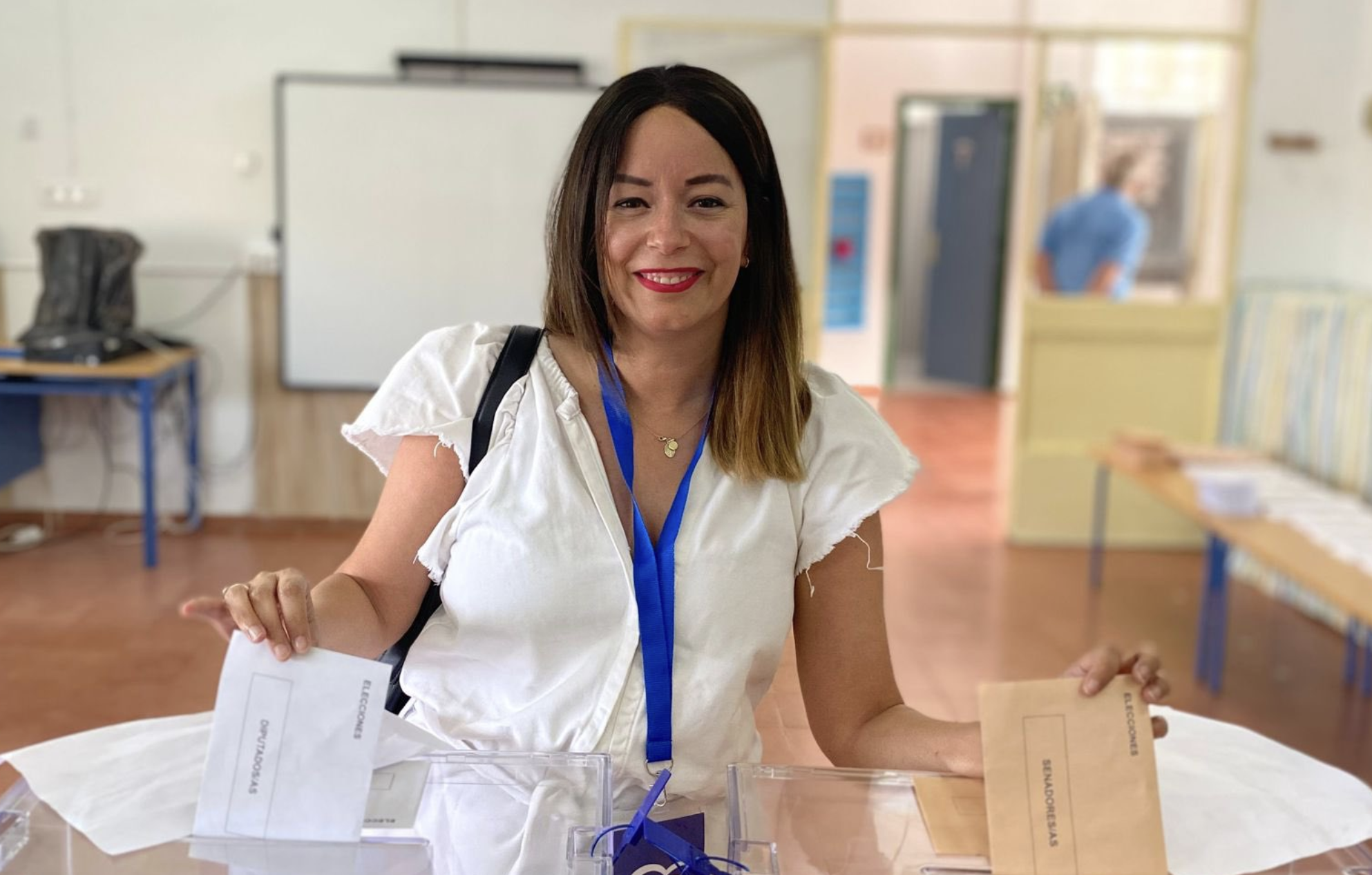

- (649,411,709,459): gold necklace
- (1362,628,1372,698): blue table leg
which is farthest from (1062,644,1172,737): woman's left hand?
(1362,628,1372,698): blue table leg

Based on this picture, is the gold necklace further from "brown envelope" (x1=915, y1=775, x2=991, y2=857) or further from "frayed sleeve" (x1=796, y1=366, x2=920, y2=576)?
"brown envelope" (x1=915, y1=775, x2=991, y2=857)

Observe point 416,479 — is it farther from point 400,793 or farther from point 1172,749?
point 1172,749

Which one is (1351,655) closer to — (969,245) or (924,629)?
(924,629)

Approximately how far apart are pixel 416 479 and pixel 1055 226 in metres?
4.51

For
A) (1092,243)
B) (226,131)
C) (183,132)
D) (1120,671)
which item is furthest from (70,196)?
(1120,671)

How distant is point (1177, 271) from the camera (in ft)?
17.6

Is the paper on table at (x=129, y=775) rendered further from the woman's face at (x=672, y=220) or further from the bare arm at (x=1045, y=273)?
the bare arm at (x=1045, y=273)

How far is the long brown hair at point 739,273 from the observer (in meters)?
1.30

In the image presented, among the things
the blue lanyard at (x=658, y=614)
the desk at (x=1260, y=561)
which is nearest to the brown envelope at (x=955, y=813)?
the blue lanyard at (x=658, y=614)

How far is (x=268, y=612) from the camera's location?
3.61 feet

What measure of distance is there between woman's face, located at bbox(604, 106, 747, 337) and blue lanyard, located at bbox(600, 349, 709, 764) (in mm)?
191

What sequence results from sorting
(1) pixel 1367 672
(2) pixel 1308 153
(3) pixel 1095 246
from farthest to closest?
1. (3) pixel 1095 246
2. (2) pixel 1308 153
3. (1) pixel 1367 672

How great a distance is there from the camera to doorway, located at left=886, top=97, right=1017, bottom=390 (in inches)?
365

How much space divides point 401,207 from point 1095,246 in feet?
9.18
